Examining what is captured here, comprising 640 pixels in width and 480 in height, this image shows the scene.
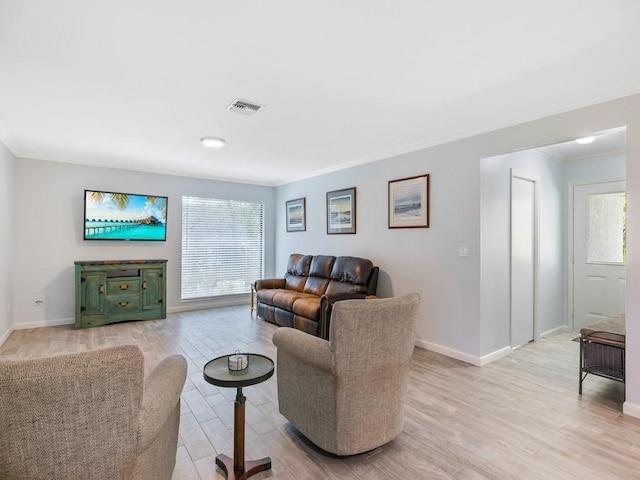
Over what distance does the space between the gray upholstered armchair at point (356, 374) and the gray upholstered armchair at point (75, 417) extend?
3.10 feet

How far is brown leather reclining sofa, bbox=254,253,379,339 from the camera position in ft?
13.8

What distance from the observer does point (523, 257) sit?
4.12m

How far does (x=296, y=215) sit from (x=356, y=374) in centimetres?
469

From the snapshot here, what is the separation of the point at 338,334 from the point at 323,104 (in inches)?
79.7

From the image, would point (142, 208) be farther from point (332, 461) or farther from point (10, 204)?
point (332, 461)

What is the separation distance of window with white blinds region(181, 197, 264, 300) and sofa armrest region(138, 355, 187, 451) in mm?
4741

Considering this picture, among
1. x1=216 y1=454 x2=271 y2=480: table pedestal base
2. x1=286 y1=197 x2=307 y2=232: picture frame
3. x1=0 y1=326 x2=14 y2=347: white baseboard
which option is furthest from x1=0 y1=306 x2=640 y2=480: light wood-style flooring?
x1=286 y1=197 x2=307 y2=232: picture frame

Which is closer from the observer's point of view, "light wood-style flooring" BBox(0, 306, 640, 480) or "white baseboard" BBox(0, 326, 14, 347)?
"light wood-style flooring" BBox(0, 306, 640, 480)

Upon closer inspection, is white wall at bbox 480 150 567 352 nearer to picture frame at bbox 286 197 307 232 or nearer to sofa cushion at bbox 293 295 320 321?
sofa cushion at bbox 293 295 320 321

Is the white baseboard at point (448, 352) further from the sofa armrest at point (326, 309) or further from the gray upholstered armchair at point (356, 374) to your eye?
the gray upholstered armchair at point (356, 374)

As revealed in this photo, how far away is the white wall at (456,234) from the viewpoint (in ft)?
8.34

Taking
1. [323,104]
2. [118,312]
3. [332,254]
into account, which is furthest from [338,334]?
[118,312]

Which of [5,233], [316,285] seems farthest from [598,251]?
[5,233]

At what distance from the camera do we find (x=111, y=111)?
3.09 metres
